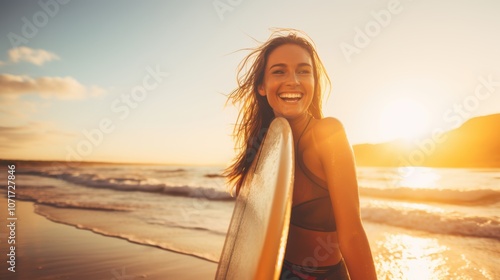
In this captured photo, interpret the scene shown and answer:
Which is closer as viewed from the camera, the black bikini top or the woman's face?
the black bikini top

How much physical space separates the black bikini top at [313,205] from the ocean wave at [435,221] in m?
8.25

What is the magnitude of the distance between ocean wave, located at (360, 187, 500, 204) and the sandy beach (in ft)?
41.6

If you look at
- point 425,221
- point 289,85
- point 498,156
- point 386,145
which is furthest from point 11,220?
point 386,145

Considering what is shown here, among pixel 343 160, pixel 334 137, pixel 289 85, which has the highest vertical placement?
pixel 289 85

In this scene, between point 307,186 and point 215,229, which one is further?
point 215,229

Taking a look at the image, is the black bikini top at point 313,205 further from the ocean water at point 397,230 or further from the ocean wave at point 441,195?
the ocean wave at point 441,195

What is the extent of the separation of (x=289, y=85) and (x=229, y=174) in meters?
1.22

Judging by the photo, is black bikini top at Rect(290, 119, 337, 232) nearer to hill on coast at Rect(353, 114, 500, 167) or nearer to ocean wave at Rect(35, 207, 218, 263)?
ocean wave at Rect(35, 207, 218, 263)

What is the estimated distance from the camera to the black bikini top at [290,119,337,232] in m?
1.63

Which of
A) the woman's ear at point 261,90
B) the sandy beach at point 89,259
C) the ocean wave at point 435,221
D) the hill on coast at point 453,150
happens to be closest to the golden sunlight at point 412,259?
the ocean wave at point 435,221

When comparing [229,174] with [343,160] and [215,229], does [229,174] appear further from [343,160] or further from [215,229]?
[215,229]

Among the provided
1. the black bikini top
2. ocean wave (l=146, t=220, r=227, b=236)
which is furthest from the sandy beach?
the black bikini top

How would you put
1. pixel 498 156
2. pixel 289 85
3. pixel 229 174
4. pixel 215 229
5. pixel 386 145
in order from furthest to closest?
pixel 386 145 → pixel 498 156 → pixel 215 229 → pixel 229 174 → pixel 289 85

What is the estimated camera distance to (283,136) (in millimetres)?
1366
